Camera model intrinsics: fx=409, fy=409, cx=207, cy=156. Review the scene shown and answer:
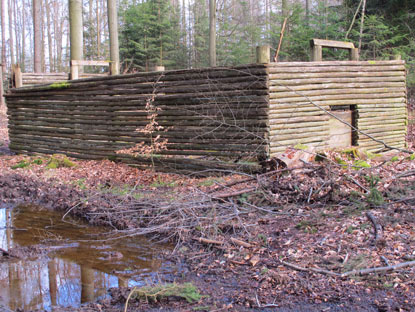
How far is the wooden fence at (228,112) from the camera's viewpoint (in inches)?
343

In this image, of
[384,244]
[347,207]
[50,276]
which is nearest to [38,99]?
[50,276]

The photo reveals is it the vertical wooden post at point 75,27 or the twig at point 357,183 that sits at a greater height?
the vertical wooden post at point 75,27

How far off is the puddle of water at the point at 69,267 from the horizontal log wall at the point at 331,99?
4.14m

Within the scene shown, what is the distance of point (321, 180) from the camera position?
6.50 meters

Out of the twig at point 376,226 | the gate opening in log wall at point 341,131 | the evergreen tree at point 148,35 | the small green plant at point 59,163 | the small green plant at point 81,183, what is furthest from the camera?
the evergreen tree at point 148,35

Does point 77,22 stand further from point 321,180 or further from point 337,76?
point 321,180

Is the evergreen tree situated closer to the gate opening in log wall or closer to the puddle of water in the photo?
the gate opening in log wall

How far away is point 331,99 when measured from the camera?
994cm

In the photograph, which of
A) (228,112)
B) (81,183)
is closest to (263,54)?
(228,112)

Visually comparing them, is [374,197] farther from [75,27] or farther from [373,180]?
[75,27]

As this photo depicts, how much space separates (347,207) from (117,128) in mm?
7030

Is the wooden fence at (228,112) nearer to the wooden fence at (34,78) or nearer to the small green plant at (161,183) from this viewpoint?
the small green plant at (161,183)

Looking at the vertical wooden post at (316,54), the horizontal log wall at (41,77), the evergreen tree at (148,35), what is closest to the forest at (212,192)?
the horizontal log wall at (41,77)

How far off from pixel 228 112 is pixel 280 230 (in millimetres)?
3887
